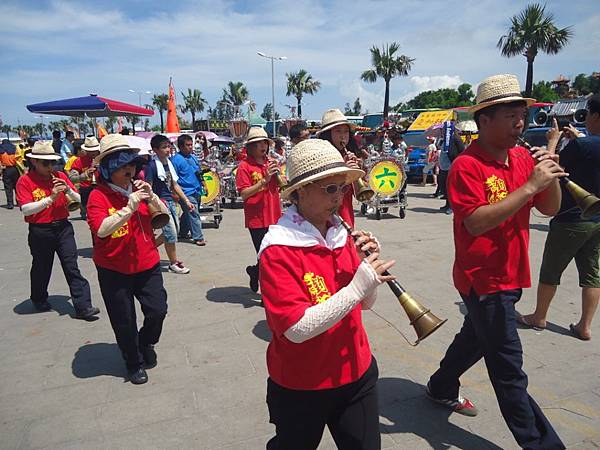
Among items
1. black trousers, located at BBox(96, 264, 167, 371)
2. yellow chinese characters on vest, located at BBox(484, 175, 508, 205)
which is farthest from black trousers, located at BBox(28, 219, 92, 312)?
yellow chinese characters on vest, located at BBox(484, 175, 508, 205)

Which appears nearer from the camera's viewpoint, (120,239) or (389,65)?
(120,239)

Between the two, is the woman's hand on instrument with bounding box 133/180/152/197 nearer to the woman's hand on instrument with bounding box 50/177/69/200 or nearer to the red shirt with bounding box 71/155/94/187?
the woman's hand on instrument with bounding box 50/177/69/200

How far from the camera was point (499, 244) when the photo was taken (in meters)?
2.42

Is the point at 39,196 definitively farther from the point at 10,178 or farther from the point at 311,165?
the point at 10,178

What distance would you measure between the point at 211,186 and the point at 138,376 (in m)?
7.22

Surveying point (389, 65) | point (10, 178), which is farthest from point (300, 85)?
point (10, 178)

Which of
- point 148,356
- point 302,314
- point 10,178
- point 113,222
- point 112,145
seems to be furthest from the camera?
point 10,178

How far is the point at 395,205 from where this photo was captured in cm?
1029

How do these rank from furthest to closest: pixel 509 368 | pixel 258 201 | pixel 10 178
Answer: pixel 10 178, pixel 258 201, pixel 509 368

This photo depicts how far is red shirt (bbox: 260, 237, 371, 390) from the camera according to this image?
1.71m

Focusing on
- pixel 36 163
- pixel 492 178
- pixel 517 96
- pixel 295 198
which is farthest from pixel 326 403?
pixel 36 163

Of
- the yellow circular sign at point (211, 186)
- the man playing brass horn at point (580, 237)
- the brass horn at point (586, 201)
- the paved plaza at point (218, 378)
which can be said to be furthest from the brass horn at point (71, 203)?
the yellow circular sign at point (211, 186)

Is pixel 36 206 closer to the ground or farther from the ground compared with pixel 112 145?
closer to the ground

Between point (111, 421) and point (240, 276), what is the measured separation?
10.9 ft
